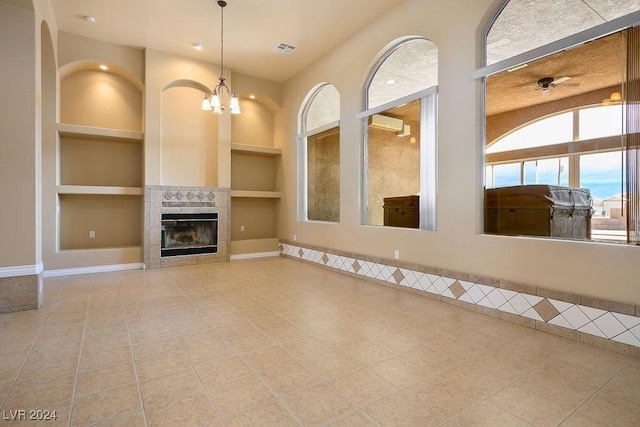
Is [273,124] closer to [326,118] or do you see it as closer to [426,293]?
[326,118]

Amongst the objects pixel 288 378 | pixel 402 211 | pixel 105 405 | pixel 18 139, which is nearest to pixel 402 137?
pixel 402 211

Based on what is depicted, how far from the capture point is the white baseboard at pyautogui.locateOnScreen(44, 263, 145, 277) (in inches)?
209

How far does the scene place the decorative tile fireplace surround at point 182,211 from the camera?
19.5ft

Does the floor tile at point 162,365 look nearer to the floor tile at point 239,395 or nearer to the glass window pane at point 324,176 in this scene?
the floor tile at point 239,395

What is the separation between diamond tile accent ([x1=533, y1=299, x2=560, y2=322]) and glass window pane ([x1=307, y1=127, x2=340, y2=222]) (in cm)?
340

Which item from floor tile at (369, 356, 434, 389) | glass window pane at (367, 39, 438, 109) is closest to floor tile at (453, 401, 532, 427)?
floor tile at (369, 356, 434, 389)

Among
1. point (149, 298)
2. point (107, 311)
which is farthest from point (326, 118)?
point (107, 311)

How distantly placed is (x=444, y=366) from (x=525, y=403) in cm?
53

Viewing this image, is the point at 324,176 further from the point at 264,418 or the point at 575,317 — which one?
the point at 264,418

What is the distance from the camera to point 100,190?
222 inches

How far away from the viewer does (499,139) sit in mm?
3635

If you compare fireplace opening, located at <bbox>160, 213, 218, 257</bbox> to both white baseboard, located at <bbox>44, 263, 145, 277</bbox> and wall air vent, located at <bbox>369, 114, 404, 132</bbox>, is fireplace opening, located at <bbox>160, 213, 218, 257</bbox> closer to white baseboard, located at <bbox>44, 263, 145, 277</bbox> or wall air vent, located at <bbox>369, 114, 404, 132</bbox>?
white baseboard, located at <bbox>44, 263, 145, 277</bbox>

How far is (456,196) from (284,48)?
13.9 ft

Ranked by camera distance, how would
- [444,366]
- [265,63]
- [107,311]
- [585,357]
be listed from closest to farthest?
[444,366], [585,357], [107,311], [265,63]
